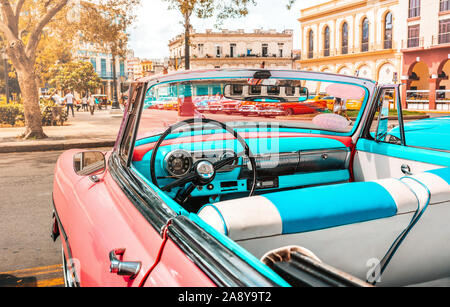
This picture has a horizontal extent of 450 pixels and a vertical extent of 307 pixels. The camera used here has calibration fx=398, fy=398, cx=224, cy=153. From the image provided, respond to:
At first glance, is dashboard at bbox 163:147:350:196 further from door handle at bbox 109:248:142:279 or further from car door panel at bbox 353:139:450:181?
door handle at bbox 109:248:142:279

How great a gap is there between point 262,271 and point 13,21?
1255cm

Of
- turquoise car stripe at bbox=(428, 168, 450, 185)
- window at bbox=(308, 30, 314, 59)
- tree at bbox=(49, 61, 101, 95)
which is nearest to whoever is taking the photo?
turquoise car stripe at bbox=(428, 168, 450, 185)

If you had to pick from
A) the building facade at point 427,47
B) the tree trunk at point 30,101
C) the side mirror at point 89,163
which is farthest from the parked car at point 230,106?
the building facade at point 427,47

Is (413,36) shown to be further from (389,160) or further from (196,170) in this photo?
(196,170)

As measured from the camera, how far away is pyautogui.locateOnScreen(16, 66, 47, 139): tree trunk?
36.9 ft

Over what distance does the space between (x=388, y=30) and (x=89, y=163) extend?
136 ft

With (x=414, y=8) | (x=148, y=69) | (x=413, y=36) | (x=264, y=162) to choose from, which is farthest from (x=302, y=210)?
(x=414, y=8)

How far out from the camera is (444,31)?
32.1 metres

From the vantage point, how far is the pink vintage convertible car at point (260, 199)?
1071 mm

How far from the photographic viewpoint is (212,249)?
3.27 feet

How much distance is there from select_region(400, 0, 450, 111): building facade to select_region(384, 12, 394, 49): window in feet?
8.45

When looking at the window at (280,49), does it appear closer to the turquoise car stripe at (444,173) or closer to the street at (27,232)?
the street at (27,232)

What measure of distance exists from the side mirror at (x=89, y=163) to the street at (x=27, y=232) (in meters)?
1.00

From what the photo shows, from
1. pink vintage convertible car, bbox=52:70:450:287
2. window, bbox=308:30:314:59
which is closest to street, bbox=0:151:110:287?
pink vintage convertible car, bbox=52:70:450:287
